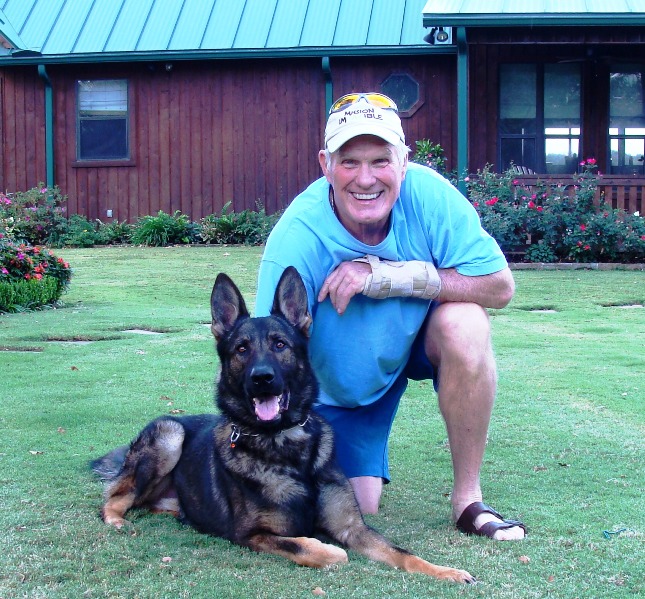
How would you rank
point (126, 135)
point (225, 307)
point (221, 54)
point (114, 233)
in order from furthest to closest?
point (126, 135) < point (114, 233) < point (221, 54) < point (225, 307)

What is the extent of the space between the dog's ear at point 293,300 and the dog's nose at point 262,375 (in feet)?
1.28

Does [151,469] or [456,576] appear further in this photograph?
[151,469]

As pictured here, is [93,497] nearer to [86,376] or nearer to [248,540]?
[248,540]

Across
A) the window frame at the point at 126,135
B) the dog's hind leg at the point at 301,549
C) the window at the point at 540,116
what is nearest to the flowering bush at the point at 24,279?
the dog's hind leg at the point at 301,549

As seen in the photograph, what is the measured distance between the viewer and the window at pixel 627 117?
713 inches

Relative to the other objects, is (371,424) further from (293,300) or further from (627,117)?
(627,117)

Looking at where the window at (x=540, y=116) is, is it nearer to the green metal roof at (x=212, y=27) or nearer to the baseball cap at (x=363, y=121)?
the green metal roof at (x=212, y=27)

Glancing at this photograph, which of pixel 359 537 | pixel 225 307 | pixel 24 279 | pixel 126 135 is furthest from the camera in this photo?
pixel 126 135

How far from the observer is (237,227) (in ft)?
61.1

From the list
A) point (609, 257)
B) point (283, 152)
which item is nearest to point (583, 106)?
point (609, 257)

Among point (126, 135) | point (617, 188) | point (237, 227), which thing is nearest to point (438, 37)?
point (617, 188)

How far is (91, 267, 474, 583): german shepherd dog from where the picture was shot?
4.00 meters

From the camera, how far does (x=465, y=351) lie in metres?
4.39

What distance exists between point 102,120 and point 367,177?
54.7ft
